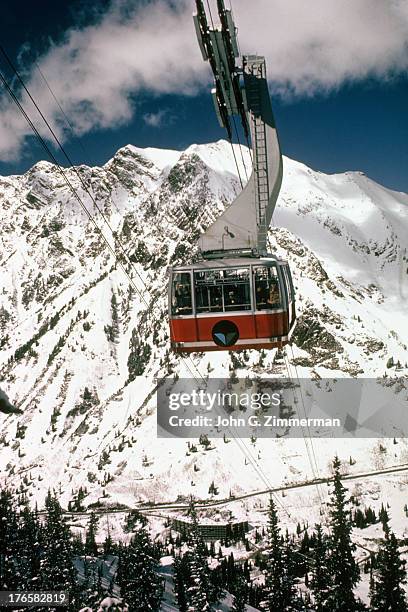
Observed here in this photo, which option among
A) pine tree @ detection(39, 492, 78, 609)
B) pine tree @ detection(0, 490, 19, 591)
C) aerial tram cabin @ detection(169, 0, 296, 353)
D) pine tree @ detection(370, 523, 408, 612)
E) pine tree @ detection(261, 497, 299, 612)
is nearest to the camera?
aerial tram cabin @ detection(169, 0, 296, 353)

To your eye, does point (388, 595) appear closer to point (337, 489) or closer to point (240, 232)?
point (337, 489)

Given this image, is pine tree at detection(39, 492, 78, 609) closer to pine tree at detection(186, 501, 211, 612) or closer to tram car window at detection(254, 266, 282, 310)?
pine tree at detection(186, 501, 211, 612)

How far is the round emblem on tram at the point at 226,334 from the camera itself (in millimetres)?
24219

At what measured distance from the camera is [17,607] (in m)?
47.9

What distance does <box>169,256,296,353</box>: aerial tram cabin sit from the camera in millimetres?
24172

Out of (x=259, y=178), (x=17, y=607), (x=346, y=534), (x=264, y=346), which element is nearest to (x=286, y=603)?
(x=346, y=534)

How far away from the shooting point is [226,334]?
79.8 ft

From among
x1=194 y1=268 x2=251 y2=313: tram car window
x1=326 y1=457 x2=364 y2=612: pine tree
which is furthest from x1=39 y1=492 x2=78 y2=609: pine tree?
x1=194 y1=268 x2=251 y2=313: tram car window

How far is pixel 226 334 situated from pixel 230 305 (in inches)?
56.6

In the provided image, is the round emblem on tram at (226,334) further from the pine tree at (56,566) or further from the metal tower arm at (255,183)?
the pine tree at (56,566)

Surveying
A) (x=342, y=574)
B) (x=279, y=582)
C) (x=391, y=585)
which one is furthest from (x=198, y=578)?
(x=391, y=585)

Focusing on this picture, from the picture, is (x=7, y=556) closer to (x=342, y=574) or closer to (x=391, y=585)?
(x=342, y=574)

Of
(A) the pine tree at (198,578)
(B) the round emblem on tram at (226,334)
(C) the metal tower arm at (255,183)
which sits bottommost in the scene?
(A) the pine tree at (198,578)

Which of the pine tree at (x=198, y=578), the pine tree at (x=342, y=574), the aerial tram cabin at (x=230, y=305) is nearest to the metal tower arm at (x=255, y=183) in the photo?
the aerial tram cabin at (x=230, y=305)
